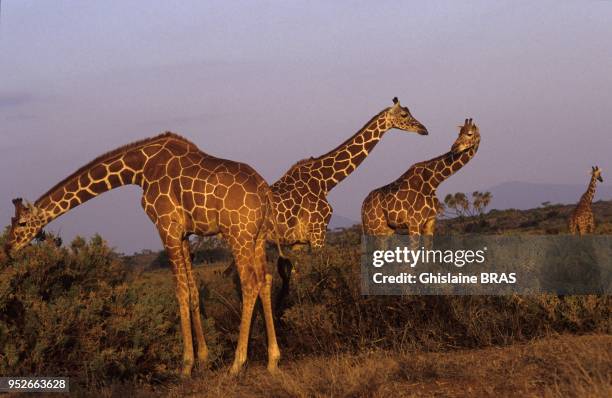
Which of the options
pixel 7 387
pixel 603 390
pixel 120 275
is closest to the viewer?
pixel 603 390

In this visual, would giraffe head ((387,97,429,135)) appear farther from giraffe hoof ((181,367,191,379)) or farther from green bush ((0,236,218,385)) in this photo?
giraffe hoof ((181,367,191,379))

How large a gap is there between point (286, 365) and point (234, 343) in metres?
1.84

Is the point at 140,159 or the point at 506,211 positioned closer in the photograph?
the point at 140,159

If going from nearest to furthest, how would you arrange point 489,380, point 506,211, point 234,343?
point 489,380 → point 234,343 → point 506,211

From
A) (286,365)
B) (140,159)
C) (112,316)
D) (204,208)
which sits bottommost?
(286,365)

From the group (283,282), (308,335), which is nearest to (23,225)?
(283,282)

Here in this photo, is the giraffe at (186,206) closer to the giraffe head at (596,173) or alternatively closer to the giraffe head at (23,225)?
the giraffe head at (23,225)

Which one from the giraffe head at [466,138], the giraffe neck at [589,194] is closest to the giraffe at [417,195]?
the giraffe head at [466,138]

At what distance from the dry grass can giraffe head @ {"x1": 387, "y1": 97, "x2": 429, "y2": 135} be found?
636 centimetres

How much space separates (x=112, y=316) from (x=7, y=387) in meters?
1.57

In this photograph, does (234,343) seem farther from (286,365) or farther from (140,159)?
(140,159)

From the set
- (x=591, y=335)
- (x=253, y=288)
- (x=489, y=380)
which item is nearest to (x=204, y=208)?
(x=253, y=288)

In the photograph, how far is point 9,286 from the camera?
9367 millimetres

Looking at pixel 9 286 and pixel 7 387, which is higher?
pixel 9 286
